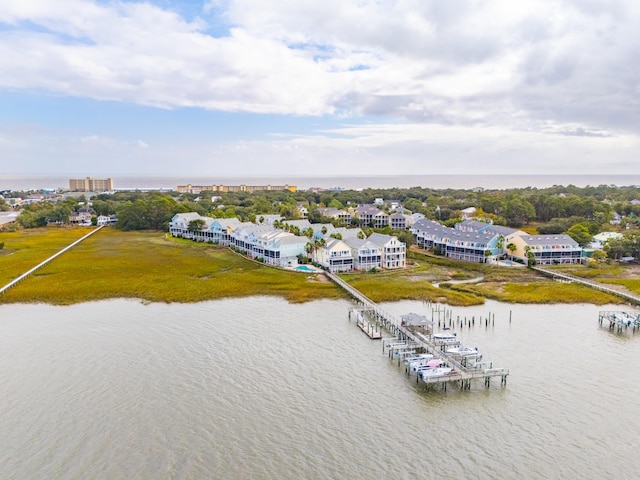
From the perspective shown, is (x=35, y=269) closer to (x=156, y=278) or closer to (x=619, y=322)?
(x=156, y=278)

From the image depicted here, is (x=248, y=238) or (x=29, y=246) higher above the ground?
(x=248, y=238)

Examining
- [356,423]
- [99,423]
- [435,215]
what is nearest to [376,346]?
[356,423]

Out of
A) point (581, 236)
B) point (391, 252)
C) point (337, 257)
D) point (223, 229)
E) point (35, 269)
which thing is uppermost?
point (581, 236)

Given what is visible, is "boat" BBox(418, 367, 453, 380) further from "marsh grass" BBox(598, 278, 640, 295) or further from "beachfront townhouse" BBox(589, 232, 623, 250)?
"beachfront townhouse" BBox(589, 232, 623, 250)

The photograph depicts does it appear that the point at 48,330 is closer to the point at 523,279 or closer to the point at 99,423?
the point at 99,423

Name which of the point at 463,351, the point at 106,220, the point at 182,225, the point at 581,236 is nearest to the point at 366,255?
the point at 463,351
